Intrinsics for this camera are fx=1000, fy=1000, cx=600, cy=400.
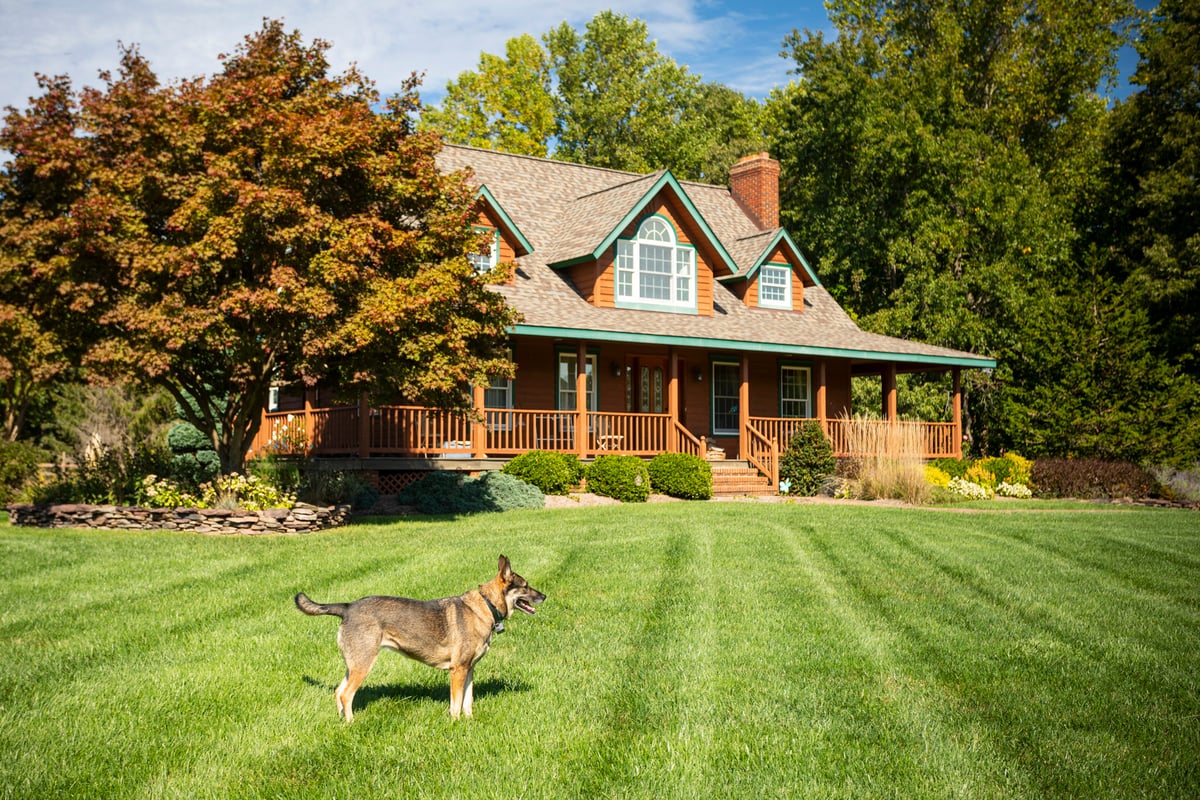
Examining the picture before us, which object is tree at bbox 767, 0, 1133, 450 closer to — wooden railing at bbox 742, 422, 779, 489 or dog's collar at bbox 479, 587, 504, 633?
wooden railing at bbox 742, 422, 779, 489

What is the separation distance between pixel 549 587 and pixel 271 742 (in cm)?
457

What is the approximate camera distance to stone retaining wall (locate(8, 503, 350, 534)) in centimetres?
1469

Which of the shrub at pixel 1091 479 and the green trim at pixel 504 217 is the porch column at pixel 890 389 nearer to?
the shrub at pixel 1091 479

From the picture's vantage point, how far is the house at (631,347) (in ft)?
70.2

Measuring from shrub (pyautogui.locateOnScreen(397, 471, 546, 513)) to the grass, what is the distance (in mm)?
6056

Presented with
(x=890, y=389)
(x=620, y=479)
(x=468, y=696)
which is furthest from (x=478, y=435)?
(x=468, y=696)

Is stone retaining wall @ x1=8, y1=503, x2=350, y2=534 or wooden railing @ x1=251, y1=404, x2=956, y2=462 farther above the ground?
wooden railing @ x1=251, y1=404, x2=956, y2=462

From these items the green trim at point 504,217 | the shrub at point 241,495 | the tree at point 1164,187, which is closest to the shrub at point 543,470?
the green trim at point 504,217

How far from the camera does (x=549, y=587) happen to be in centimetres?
977


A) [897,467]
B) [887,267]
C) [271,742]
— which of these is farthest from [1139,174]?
[271,742]

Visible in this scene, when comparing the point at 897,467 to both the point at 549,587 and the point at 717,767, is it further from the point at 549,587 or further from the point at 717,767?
the point at 717,767

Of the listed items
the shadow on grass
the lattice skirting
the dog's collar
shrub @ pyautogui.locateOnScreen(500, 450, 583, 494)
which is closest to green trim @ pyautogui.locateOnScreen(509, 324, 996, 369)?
shrub @ pyautogui.locateOnScreen(500, 450, 583, 494)

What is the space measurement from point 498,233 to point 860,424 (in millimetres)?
9314

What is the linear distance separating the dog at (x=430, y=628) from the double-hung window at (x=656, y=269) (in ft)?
62.5
